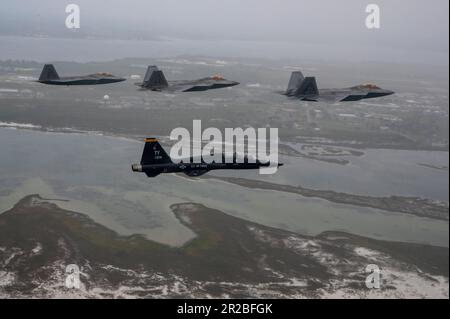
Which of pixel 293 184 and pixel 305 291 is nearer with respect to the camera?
pixel 305 291

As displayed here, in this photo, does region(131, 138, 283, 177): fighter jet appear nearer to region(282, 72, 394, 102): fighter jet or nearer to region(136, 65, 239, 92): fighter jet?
region(136, 65, 239, 92): fighter jet

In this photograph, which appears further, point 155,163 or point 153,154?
point 155,163

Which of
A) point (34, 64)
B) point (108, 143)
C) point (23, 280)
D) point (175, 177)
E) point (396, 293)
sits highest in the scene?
point (34, 64)

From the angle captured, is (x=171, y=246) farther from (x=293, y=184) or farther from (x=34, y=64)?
(x=34, y=64)

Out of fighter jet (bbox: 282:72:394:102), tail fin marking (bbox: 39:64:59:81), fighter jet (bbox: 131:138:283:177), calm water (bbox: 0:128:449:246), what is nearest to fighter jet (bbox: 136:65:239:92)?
fighter jet (bbox: 282:72:394:102)

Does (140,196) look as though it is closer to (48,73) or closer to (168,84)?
(168,84)

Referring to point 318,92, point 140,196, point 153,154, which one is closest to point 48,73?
point 153,154

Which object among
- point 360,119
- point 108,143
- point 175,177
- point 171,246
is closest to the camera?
point 171,246
